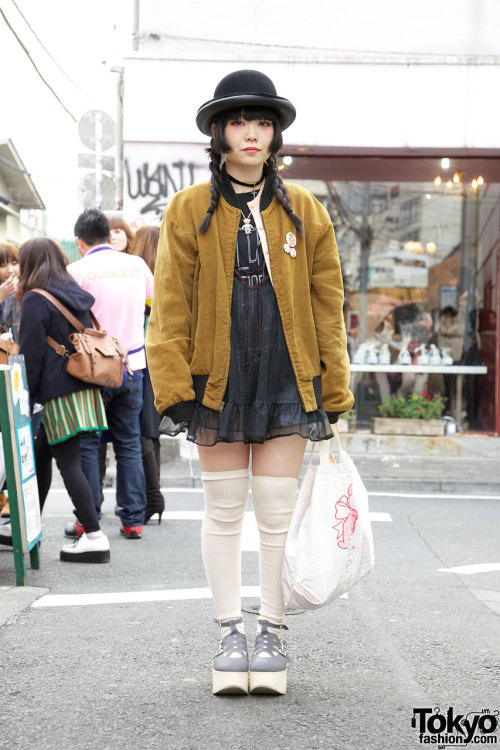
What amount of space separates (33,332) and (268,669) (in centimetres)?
255

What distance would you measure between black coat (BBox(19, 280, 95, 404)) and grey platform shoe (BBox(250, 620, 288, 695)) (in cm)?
231

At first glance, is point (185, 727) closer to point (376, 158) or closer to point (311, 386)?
point (311, 386)

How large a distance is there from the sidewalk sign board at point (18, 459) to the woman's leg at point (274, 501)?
181cm

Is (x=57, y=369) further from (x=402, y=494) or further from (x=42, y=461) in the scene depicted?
(x=402, y=494)

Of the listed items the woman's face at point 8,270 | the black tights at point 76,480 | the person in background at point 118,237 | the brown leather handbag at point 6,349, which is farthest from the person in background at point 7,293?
the black tights at point 76,480

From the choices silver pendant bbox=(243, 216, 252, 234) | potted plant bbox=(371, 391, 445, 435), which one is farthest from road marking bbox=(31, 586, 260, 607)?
potted plant bbox=(371, 391, 445, 435)

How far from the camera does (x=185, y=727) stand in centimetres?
268

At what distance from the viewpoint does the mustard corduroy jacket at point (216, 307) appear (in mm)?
2975

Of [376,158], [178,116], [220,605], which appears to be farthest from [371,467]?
[220,605]

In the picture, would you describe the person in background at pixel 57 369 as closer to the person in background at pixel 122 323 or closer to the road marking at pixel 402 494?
the person in background at pixel 122 323

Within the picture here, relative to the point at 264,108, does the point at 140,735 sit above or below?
below

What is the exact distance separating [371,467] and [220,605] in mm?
6753

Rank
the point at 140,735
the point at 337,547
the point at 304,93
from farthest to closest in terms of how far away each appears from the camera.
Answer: the point at 304,93 → the point at 337,547 → the point at 140,735

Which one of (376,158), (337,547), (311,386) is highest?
(376,158)
